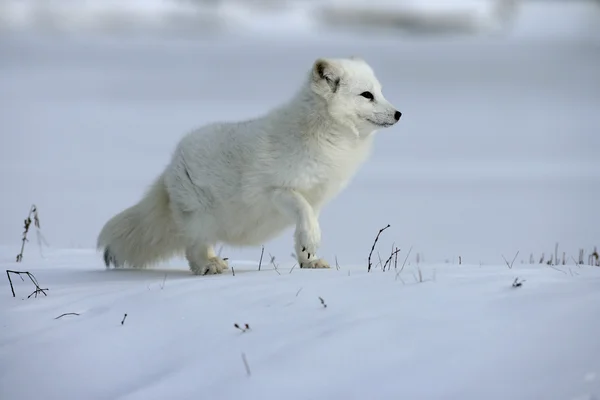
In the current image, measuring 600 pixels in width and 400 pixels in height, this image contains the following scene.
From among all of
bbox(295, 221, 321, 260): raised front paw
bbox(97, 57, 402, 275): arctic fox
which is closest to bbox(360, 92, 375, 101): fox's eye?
bbox(97, 57, 402, 275): arctic fox

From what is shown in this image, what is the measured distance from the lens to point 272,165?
225 inches

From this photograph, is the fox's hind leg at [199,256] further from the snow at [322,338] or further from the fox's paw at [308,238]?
the snow at [322,338]

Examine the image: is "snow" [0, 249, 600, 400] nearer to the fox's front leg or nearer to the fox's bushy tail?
the fox's front leg

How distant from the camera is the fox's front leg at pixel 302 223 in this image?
17.7 feet

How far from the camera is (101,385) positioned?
367 cm

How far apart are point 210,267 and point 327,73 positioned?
62.0 inches

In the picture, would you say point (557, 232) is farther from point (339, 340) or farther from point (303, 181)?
point (339, 340)

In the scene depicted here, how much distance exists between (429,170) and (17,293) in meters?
24.5

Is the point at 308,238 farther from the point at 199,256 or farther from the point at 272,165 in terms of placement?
the point at 199,256

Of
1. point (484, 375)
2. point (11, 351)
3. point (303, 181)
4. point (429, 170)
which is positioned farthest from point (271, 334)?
point (429, 170)

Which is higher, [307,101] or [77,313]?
[307,101]

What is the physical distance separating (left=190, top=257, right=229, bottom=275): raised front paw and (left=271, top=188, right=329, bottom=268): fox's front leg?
57 centimetres

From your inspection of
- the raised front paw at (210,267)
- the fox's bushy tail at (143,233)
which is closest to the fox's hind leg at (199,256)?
the raised front paw at (210,267)

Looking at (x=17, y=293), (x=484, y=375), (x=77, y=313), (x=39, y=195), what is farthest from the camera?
(x=39, y=195)
